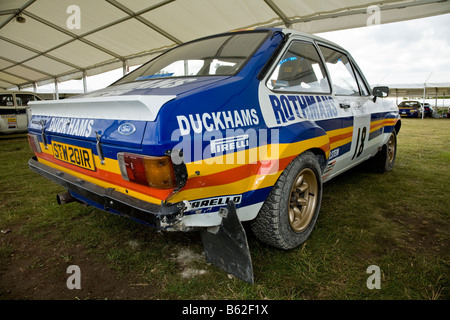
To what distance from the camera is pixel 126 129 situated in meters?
1.24

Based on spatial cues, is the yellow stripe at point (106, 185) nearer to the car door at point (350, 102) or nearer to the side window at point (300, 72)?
the side window at point (300, 72)

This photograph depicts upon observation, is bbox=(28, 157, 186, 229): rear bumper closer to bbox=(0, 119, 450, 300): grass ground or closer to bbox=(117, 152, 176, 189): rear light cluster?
bbox=(117, 152, 176, 189): rear light cluster

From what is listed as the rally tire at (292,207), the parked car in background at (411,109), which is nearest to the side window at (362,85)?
the rally tire at (292,207)

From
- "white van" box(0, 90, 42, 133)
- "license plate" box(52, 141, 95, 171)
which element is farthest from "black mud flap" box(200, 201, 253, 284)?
"white van" box(0, 90, 42, 133)

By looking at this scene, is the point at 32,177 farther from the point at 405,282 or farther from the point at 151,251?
the point at 405,282

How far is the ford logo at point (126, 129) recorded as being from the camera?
1215mm

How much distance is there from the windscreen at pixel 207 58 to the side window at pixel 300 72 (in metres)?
0.22

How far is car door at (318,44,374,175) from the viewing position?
2322 millimetres

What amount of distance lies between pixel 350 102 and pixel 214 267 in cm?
192

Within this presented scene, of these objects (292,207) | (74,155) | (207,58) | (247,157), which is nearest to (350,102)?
(292,207)

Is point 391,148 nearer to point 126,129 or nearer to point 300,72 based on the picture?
point 300,72

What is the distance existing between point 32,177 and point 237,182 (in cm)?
373

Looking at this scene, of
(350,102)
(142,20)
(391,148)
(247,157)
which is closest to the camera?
(247,157)
